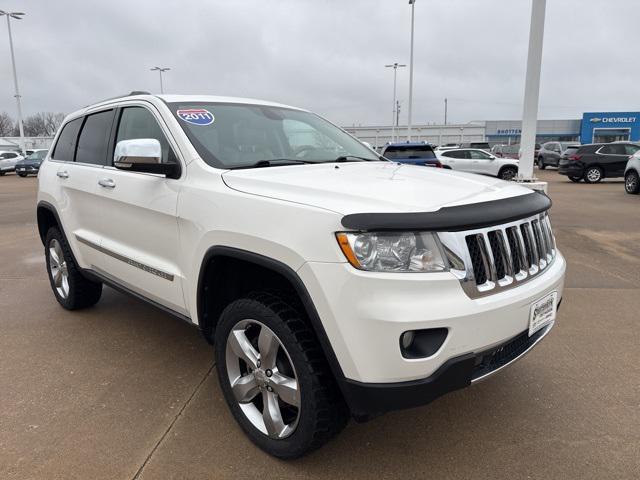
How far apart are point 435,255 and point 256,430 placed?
4.30 feet

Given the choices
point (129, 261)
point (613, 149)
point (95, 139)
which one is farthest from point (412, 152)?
point (129, 261)

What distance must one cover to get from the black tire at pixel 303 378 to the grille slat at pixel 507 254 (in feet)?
2.51

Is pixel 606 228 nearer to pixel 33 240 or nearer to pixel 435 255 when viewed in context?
pixel 435 255

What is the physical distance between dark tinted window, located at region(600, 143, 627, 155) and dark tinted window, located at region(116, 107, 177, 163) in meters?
20.0

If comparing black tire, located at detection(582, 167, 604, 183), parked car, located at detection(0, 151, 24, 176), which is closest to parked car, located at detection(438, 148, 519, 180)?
black tire, located at detection(582, 167, 604, 183)

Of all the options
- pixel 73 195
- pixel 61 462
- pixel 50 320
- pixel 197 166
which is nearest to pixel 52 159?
pixel 73 195

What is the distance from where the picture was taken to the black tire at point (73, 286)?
4250mm

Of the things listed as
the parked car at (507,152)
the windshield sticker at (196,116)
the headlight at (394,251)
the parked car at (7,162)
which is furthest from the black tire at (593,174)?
the parked car at (7,162)

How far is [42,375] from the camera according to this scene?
3.30 m

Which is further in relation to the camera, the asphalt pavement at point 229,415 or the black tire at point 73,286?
the black tire at point 73,286

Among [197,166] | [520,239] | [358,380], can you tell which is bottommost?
[358,380]

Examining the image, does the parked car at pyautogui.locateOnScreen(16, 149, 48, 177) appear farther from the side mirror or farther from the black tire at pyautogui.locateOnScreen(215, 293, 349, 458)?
the black tire at pyautogui.locateOnScreen(215, 293, 349, 458)

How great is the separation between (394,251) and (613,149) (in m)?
20.6

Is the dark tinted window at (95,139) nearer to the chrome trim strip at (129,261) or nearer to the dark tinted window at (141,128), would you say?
the dark tinted window at (141,128)
